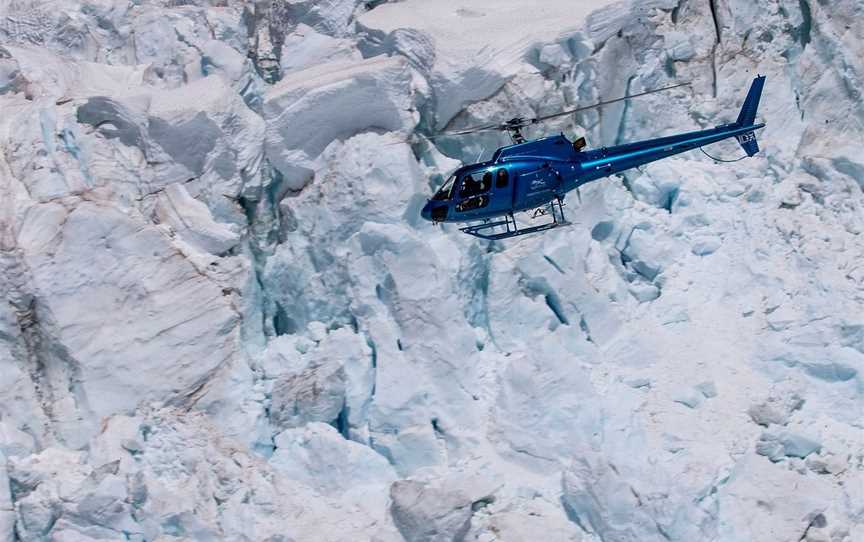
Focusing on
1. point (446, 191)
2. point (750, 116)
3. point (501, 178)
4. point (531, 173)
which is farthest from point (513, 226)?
point (750, 116)

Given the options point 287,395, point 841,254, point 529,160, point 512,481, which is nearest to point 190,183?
point 287,395

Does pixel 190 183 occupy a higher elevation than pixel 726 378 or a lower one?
higher

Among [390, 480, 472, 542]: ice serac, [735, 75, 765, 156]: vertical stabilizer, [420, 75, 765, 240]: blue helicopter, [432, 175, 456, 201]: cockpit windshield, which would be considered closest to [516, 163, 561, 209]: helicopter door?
[420, 75, 765, 240]: blue helicopter

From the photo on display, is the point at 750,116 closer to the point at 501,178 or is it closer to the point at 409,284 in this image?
the point at 501,178

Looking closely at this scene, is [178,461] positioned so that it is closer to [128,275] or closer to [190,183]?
[128,275]

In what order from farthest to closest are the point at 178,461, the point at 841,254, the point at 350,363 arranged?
the point at 841,254 → the point at 350,363 → the point at 178,461

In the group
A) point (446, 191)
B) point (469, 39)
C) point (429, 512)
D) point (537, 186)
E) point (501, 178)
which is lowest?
point (429, 512)

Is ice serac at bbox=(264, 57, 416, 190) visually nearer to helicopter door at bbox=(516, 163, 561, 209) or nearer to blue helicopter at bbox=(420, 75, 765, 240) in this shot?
blue helicopter at bbox=(420, 75, 765, 240)
